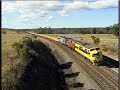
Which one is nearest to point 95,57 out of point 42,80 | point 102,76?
point 102,76

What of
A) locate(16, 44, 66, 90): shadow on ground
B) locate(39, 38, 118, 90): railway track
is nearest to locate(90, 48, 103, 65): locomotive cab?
locate(39, 38, 118, 90): railway track

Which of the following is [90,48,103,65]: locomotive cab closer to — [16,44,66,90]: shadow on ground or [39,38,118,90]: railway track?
[39,38,118,90]: railway track

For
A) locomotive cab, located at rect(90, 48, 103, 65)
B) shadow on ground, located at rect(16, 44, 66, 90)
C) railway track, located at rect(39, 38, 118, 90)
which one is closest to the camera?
shadow on ground, located at rect(16, 44, 66, 90)

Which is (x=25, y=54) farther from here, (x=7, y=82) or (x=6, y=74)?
(x=7, y=82)

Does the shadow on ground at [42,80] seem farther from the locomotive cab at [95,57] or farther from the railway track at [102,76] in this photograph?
the locomotive cab at [95,57]

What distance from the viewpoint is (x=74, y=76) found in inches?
1463

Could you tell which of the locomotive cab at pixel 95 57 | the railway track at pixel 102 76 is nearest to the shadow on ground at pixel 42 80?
the railway track at pixel 102 76

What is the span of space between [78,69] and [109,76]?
7.15 m

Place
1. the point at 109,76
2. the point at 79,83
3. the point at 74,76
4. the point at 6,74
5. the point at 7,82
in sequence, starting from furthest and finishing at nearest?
1. the point at 74,76
2. the point at 109,76
3. the point at 79,83
4. the point at 6,74
5. the point at 7,82

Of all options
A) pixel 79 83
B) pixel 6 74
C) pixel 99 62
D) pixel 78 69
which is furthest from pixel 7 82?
pixel 99 62

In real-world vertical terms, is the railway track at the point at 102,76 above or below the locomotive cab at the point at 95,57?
below

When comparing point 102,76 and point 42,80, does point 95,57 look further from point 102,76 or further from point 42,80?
point 42,80

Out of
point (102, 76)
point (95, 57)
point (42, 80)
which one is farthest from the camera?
point (95, 57)

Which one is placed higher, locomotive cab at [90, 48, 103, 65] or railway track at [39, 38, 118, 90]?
locomotive cab at [90, 48, 103, 65]
